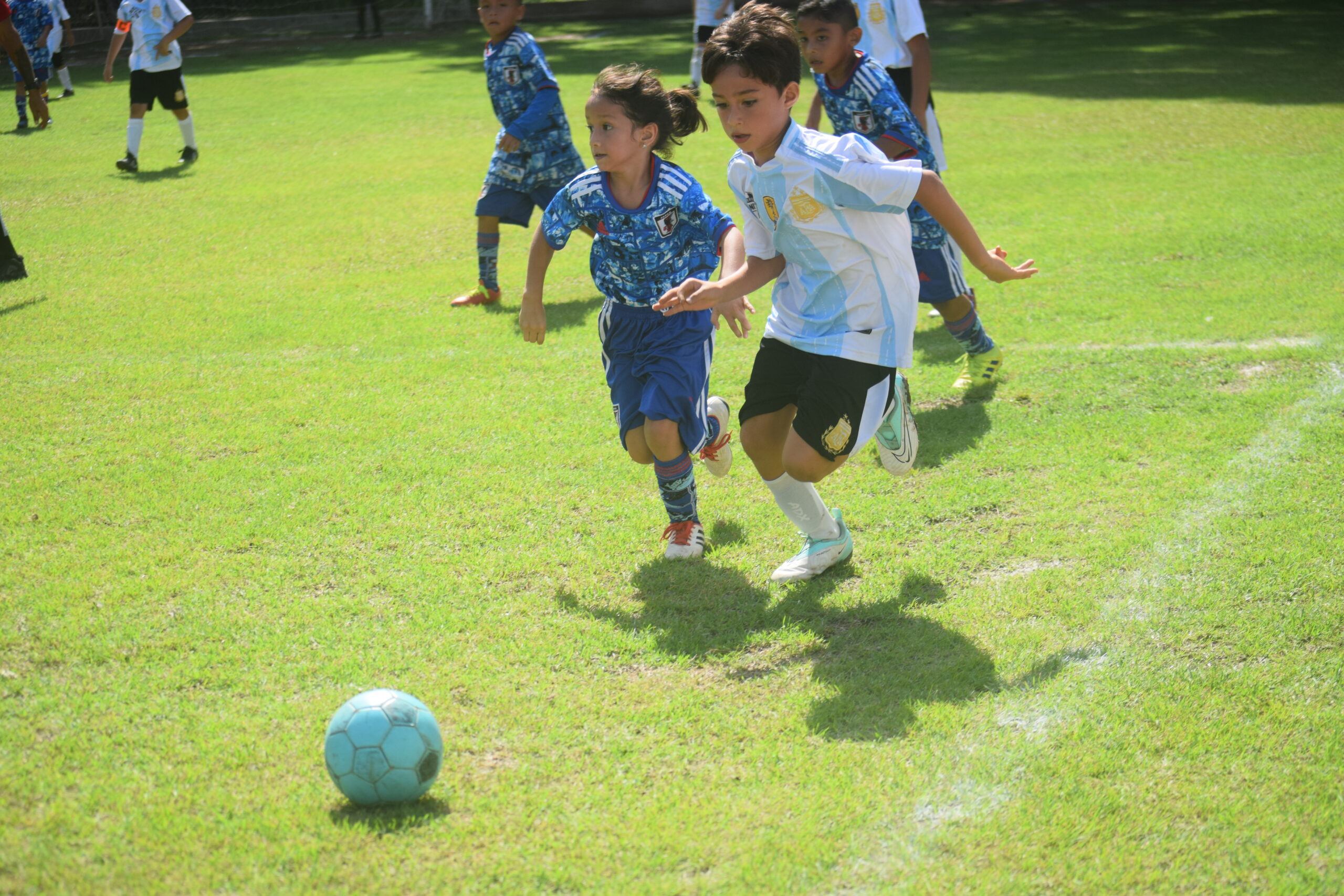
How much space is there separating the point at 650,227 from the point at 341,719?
2.08 m

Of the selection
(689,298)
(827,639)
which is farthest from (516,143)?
(827,639)

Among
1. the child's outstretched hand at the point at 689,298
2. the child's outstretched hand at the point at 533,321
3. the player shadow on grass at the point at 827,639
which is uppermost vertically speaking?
the child's outstretched hand at the point at 689,298

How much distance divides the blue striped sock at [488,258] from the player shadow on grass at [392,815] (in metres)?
4.95

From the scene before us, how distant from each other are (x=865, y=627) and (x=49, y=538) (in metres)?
3.07

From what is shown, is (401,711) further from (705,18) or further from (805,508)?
(705,18)

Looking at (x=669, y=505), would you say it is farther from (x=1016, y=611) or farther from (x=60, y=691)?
(x=60, y=691)

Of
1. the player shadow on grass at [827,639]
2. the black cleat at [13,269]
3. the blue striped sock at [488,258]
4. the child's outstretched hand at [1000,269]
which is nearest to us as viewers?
the player shadow on grass at [827,639]

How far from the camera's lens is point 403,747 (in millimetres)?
2619

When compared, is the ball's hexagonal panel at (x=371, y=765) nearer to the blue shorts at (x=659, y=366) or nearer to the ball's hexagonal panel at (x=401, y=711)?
the ball's hexagonal panel at (x=401, y=711)

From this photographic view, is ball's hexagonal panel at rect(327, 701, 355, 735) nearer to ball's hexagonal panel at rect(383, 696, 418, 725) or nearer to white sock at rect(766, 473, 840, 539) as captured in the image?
ball's hexagonal panel at rect(383, 696, 418, 725)

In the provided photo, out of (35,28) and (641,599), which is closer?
(641,599)

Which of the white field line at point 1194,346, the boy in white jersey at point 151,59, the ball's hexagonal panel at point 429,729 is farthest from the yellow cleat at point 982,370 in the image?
the boy in white jersey at point 151,59

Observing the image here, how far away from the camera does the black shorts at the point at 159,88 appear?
11.7 meters

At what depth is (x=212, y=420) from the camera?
17.5ft
